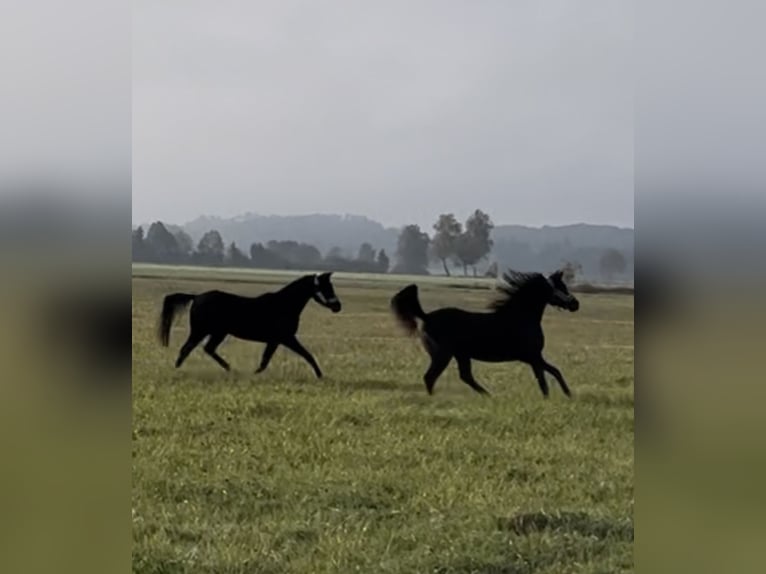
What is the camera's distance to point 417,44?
2.10m

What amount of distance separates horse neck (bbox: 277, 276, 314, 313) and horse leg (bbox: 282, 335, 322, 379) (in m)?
0.09

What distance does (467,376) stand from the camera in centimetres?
219

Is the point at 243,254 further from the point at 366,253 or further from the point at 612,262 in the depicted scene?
the point at 612,262

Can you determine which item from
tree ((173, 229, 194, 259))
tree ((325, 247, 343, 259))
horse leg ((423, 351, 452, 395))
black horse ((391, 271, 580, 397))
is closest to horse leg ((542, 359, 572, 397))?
black horse ((391, 271, 580, 397))

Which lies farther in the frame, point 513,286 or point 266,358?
point 266,358

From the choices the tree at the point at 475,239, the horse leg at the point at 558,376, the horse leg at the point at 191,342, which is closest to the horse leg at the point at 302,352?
the horse leg at the point at 191,342

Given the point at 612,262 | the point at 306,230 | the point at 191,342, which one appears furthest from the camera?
the point at 191,342

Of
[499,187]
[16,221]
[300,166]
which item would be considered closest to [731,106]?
[499,187]

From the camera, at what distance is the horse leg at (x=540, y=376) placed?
7.08 feet

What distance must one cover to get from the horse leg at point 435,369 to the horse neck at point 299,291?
0.35 metres

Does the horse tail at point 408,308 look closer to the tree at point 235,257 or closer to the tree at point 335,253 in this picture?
the tree at point 335,253

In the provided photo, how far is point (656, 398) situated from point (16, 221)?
58.8 inches

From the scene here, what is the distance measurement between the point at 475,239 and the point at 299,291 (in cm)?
45

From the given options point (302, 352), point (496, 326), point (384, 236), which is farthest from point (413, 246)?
point (302, 352)
